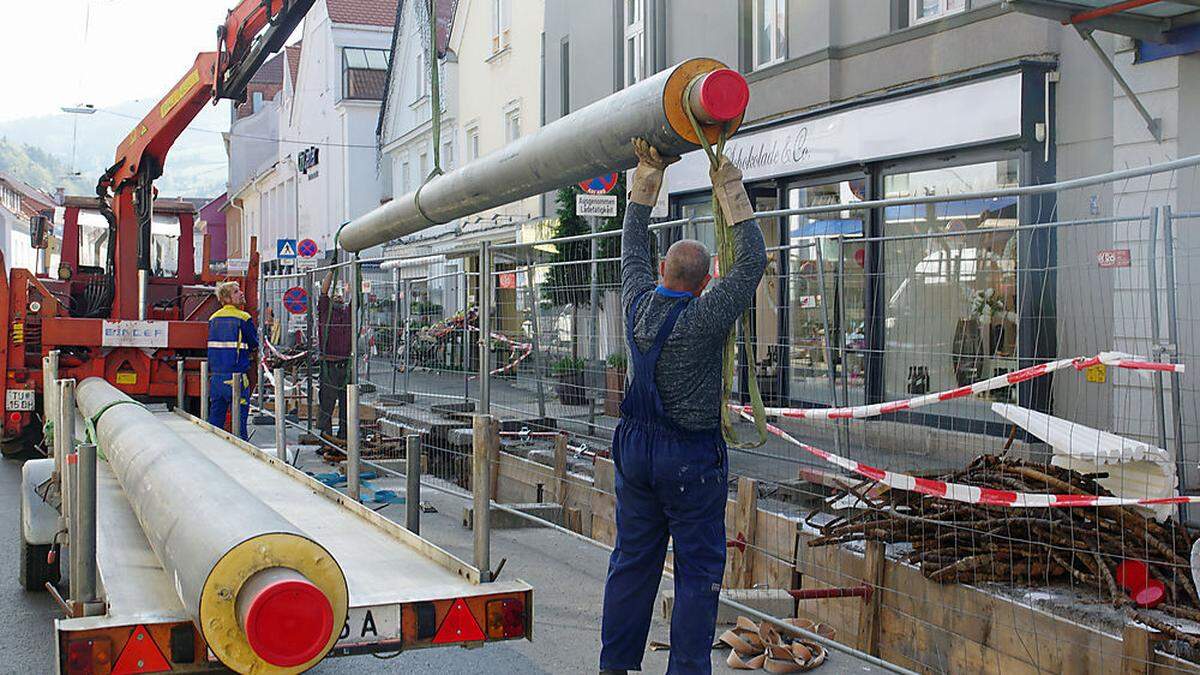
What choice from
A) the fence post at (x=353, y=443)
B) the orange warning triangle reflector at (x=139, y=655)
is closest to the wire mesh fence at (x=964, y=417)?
the fence post at (x=353, y=443)

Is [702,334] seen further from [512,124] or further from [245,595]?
[512,124]

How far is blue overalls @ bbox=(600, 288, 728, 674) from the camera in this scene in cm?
497

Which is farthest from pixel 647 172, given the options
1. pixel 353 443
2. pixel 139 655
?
pixel 353 443

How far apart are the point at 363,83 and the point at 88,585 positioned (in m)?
44.2

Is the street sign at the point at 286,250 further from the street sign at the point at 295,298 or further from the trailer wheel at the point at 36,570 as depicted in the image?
the trailer wheel at the point at 36,570

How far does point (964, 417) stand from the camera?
667 cm

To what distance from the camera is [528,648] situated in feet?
20.9

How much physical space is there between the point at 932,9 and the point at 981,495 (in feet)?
29.2

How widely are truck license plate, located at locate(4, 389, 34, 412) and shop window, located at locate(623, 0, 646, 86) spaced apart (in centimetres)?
1058

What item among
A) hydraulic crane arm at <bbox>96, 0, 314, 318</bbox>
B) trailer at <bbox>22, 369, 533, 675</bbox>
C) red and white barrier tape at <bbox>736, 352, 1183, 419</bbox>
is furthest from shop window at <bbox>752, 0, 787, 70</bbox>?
trailer at <bbox>22, 369, 533, 675</bbox>

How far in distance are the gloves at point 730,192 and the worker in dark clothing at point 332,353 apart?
9681mm

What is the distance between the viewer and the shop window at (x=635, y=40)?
20.2 metres

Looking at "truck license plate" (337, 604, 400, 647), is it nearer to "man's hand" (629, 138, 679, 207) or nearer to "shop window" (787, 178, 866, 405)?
"man's hand" (629, 138, 679, 207)

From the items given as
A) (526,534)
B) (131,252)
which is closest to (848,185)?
(526,534)
